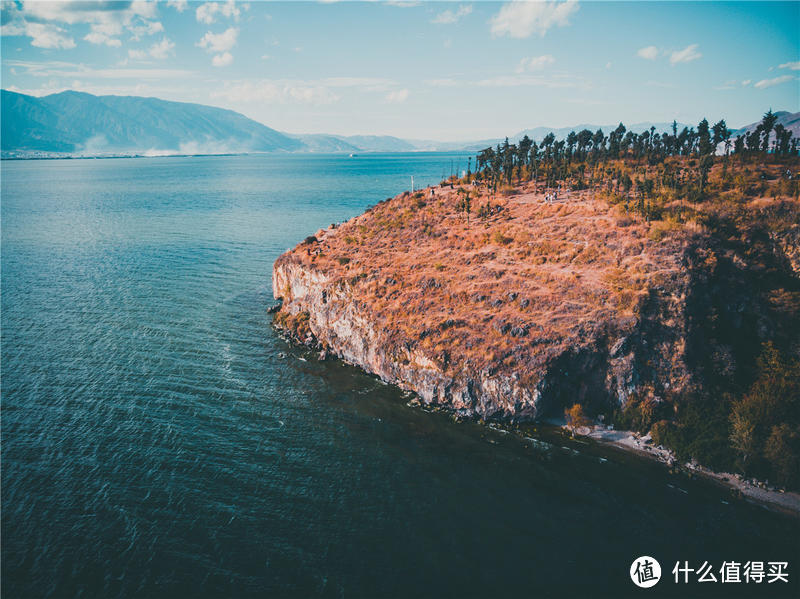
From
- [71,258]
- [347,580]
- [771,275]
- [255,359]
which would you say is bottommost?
[347,580]

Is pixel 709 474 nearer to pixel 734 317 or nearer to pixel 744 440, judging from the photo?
pixel 744 440

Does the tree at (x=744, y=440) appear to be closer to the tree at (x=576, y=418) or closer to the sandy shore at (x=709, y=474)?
the sandy shore at (x=709, y=474)

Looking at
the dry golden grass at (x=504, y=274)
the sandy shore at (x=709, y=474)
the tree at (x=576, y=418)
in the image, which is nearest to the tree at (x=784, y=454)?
the sandy shore at (x=709, y=474)

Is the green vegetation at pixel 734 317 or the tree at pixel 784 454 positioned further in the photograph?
the green vegetation at pixel 734 317

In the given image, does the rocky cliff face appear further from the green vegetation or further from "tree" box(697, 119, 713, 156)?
"tree" box(697, 119, 713, 156)

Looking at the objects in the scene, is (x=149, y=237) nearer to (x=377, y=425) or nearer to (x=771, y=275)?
(x=377, y=425)

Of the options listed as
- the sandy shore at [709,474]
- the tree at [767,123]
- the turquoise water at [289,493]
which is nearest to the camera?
the turquoise water at [289,493]

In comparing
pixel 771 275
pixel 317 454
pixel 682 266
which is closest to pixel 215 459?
pixel 317 454
